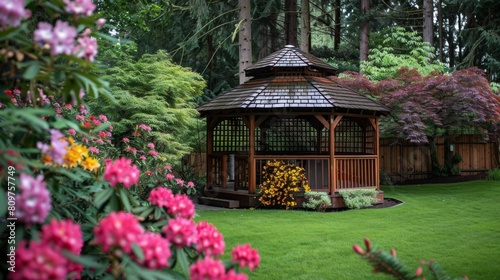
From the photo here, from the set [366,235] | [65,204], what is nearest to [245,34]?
[366,235]

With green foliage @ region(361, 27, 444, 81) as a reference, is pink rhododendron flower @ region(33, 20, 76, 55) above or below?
below

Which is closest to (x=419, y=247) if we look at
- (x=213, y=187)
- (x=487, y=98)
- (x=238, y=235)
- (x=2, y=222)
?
(x=238, y=235)

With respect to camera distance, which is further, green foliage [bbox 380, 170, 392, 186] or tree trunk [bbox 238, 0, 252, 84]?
green foliage [bbox 380, 170, 392, 186]

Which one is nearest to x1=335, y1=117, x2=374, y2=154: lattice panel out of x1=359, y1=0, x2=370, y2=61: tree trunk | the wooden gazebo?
the wooden gazebo

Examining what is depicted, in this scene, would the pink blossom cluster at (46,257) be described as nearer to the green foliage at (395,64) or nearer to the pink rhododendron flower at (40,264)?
the pink rhododendron flower at (40,264)

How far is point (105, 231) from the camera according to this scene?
1405mm

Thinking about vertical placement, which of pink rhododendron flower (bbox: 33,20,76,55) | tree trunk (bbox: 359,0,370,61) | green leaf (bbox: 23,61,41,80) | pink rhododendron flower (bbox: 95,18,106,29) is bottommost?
green leaf (bbox: 23,61,41,80)

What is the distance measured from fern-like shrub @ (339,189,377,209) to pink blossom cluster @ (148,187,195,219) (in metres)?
9.04

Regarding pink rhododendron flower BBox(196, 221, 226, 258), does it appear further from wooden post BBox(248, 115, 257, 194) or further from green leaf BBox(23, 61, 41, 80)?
wooden post BBox(248, 115, 257, 194)

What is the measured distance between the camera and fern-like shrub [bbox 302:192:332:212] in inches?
410

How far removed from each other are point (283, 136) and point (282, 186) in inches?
151

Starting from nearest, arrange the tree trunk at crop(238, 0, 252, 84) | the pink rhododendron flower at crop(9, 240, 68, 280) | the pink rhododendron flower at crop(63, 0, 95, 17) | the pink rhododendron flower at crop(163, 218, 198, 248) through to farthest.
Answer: the pink rhododendron flower at crop(9, 240, 68, 280) < the pink rhododendron flower at crop(63, 0, 95, 17) < the pink rhododendron flower at crop(163, 218, 198, 248) < the tree trunk at crop(238, 0, 252, 84)

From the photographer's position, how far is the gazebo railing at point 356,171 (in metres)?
11.2

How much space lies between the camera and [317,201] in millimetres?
10438
